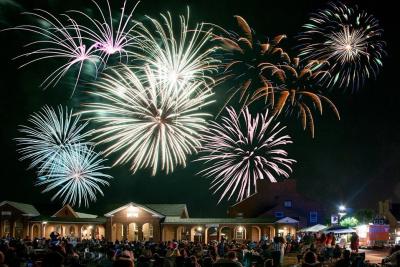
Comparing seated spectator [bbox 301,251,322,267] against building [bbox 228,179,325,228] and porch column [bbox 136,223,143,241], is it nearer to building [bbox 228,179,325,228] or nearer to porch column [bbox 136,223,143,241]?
porch column [bbox 136,223,143,241]

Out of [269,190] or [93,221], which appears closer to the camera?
[93,221]

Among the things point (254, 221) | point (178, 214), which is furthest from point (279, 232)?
point (178, 214)

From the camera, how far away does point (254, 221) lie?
58.5 m

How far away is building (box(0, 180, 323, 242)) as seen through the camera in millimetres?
58469

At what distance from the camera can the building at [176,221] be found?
58469 millimetres

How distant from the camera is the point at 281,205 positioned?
221 feet

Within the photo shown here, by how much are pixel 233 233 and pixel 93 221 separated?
52.0ft

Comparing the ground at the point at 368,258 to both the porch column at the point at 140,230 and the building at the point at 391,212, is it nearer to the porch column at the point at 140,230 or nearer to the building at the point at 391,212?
the building at the point at 391,212

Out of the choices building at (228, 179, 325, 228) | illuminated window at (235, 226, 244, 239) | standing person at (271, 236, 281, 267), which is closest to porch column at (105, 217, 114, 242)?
illuminated window at (235, 226, 244, 239)

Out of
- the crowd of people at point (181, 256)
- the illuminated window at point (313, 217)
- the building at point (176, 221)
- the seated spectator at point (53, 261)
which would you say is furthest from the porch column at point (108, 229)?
the seated spectator at point (53, 261)

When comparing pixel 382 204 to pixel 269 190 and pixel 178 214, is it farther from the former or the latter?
pixel 178 214

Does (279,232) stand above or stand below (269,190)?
below

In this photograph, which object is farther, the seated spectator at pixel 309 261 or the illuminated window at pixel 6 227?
the illuminated window at pixel 6 227

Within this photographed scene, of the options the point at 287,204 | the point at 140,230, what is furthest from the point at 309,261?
the point at 287,204
